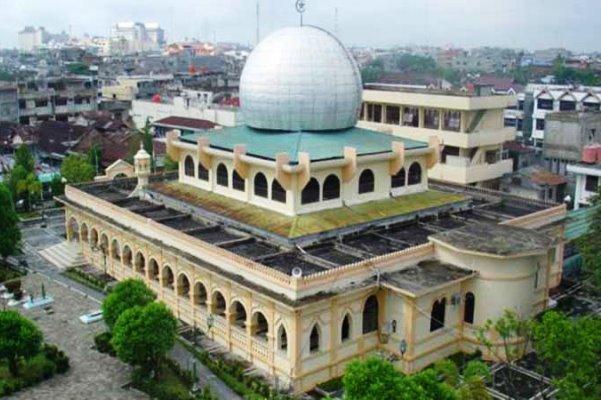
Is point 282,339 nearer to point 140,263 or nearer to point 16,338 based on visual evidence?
point 16,338

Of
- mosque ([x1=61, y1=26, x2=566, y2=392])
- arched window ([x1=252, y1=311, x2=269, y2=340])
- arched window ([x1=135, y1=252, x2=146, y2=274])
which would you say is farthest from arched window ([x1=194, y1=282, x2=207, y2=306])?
arched window ([x1=135, y1=252, x2=146, y2=274])

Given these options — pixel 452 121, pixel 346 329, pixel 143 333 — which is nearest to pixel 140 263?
pixel 143 333

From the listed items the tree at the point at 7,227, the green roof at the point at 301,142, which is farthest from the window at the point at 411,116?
the tree at the point at 7,227

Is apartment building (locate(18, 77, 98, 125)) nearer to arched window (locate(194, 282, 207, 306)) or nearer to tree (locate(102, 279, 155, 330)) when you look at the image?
arched window (locate(194, 282, 207, 306))

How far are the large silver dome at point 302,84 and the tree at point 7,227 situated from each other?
595 inches

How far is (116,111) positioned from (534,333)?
82.4 m

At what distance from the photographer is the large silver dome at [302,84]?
118 ft

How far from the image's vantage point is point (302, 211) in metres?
33.2

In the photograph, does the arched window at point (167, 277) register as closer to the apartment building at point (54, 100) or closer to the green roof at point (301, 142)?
the green roof at point (301, 142)

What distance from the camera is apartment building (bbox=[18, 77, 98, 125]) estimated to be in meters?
88.9

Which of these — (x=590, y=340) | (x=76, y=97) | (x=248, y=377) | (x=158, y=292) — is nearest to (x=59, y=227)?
(x=158, y=292)

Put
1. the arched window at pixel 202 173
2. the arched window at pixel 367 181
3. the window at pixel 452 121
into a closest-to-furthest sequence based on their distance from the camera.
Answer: the arched window at pixel 367 181
the arched window at pixel 202 173
the window at pixel 452 121

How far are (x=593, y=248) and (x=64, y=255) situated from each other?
30.7 meters

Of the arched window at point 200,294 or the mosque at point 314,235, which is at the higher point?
the mosque at point 314,235
